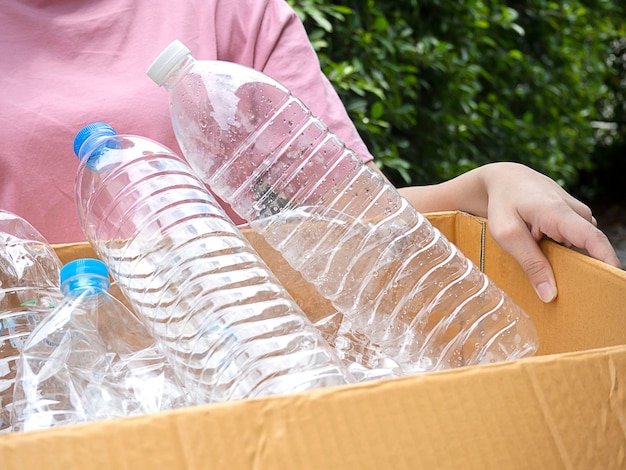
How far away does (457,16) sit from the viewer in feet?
11.3

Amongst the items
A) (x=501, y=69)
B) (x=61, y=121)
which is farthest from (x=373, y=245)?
(x=501, y=69)

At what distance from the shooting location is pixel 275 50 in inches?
55.4

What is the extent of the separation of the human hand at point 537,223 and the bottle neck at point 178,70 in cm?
47

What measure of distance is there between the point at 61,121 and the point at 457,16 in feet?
8.51

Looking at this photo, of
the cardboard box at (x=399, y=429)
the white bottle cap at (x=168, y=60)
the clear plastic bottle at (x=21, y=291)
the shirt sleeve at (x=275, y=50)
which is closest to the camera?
the cardboard box at (x=399, y=429)

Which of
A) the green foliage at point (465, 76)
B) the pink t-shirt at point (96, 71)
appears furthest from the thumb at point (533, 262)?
the green foliage at point (465, 76)

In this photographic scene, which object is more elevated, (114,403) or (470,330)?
(114,403)

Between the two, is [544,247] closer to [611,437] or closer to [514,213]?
[514,213]

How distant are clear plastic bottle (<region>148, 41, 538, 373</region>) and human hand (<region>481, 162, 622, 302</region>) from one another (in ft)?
0.20

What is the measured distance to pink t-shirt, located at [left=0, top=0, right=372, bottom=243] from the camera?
4.11 feet

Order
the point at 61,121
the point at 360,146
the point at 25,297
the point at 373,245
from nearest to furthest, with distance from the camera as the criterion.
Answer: the point at 25,297, the point at 373,245, the point at 61,121, the point at 360,146

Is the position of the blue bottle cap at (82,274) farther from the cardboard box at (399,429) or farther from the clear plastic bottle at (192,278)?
the cardboard box at (399,429)

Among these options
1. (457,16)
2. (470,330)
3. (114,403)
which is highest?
(114,403)

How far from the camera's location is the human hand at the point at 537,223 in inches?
36.1
